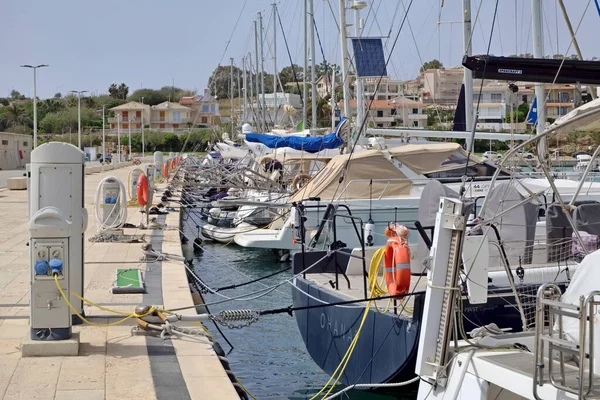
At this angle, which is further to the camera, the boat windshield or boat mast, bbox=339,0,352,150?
boat mast, bbox=339,0,352,150

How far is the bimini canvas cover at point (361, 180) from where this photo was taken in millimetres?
20141

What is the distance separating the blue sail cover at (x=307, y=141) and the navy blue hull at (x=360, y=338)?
14023 mm

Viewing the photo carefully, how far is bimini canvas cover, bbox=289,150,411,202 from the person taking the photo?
20.1 meters

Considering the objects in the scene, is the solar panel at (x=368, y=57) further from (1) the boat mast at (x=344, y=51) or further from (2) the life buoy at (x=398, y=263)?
(2) the life buoy at (x=398, y=263)

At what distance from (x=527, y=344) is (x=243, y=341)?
719 cm

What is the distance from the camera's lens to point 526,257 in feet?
37.5

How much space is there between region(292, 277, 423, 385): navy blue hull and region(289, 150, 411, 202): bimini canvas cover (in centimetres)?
856

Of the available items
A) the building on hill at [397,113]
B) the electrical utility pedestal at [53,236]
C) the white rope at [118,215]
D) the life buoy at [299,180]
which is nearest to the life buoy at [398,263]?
the electrical utility pedestal at [53,236]

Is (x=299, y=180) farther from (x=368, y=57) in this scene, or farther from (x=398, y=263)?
(x=398, y=263)

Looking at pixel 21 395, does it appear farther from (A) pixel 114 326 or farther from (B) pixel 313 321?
(B) pixel 313 321

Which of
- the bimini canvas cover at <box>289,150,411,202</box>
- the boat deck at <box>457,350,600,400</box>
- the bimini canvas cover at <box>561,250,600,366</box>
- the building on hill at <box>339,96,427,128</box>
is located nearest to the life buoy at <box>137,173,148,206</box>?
the bimini canvas cover at <box>289,150,411,202</box>

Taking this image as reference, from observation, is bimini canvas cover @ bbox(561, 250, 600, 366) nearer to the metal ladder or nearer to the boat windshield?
the metal ladder

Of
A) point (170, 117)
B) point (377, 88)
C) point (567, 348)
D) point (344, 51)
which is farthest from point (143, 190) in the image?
point (170, 117)

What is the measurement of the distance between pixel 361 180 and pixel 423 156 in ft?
6.37
